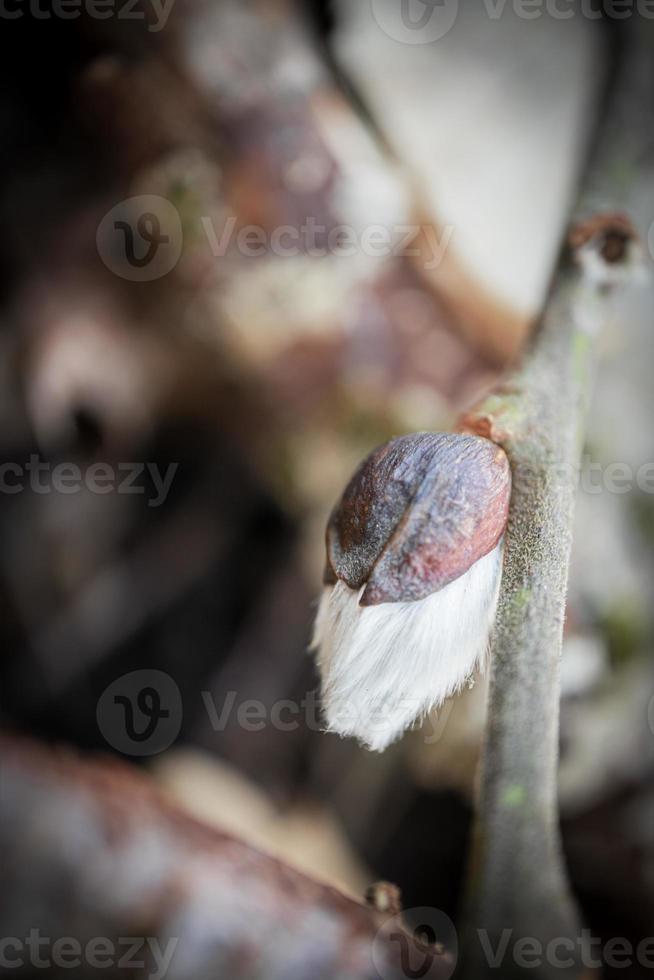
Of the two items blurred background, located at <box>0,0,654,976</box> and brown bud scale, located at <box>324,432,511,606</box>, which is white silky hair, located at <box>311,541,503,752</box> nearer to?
brown bud scale, located at <box>324,432,511,606</box>

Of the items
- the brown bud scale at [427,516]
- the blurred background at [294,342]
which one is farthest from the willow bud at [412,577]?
the blurred background at [294,342]

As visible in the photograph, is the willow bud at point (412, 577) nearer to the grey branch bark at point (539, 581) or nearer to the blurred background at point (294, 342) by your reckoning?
the grey branch bark at point (539, 581)

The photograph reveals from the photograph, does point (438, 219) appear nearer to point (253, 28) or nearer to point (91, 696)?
point (253, 28)

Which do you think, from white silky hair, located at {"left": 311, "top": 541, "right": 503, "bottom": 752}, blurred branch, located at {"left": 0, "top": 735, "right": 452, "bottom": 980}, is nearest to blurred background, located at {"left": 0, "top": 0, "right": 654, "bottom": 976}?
blurred branch, located at {"left": 0, "top": 735, "right": 452, "bottom": 980}

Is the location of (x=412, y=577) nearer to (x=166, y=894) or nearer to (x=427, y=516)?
(x=427, y=516)

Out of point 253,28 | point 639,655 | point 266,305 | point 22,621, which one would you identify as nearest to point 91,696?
point 22,621

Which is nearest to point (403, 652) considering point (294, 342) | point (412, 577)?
point (412, 577)
